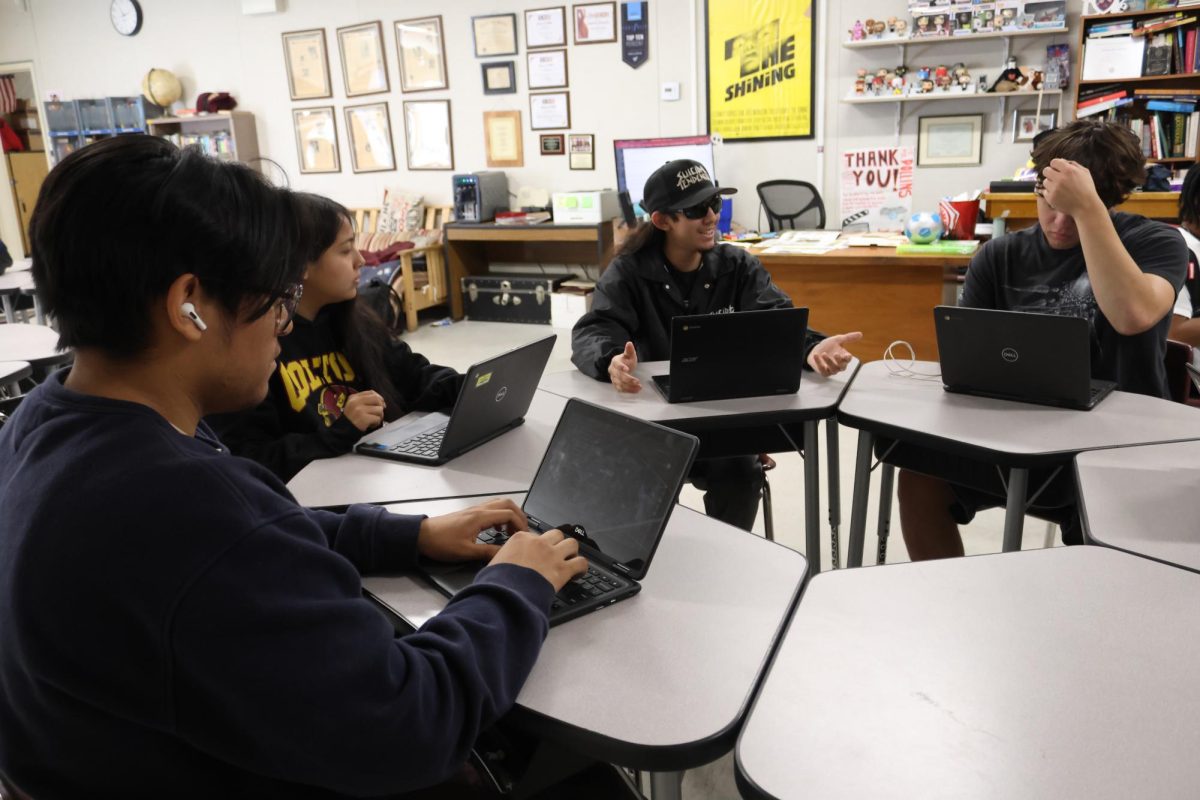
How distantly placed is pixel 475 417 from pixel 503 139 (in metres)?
5.37

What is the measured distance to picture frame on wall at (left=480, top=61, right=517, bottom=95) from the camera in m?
6.45

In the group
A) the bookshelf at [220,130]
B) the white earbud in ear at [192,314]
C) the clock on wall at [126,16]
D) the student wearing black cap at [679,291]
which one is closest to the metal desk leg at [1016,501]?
the student wearing black cap at [679,291]

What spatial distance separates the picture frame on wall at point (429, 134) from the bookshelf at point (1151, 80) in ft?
14.3

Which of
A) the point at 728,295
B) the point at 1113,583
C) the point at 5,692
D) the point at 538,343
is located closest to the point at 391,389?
the point at 538,343

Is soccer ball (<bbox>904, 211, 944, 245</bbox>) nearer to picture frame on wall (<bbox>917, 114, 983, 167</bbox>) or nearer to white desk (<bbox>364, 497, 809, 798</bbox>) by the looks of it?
picture frame on wall (<bbox>917, 114, 983, 167</bbox>)

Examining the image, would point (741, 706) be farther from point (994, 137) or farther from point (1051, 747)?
point (994, 137)

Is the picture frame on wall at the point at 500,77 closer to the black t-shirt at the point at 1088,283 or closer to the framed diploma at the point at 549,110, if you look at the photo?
the framed diploma at the point at 549,110

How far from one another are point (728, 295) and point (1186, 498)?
53.3 inches

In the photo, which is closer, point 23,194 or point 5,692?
point 5,692

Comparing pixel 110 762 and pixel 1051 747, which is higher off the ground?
pixel 110 762

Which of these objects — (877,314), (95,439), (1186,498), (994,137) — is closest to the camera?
(95,439)

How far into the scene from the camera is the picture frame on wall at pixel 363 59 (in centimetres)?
678

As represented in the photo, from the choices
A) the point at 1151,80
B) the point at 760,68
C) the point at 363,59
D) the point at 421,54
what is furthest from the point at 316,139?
the point at 1151,80

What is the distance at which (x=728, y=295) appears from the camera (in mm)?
2537
